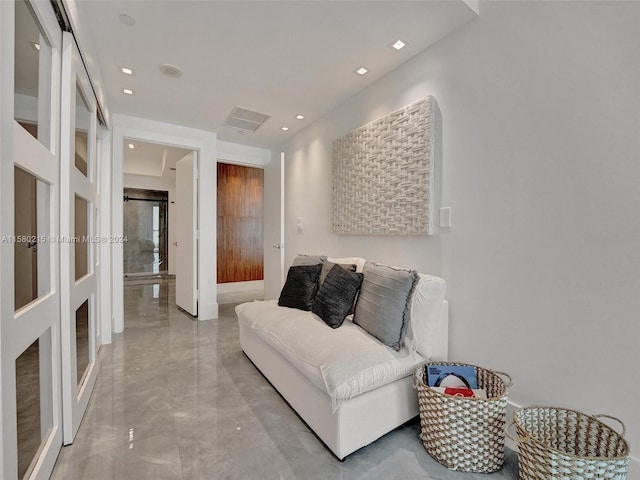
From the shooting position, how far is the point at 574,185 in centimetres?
149

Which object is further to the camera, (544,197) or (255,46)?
(255,46)

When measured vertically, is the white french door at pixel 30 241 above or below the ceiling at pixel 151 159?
below

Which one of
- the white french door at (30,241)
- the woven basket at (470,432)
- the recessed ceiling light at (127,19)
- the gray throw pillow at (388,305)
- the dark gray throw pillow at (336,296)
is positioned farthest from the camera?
the dark gray throw pillow at (336,296)

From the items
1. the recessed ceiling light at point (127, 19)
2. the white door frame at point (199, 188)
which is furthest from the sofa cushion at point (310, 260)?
the recessed ceiling light at point (127, 19)

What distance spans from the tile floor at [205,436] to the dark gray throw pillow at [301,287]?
0.64m

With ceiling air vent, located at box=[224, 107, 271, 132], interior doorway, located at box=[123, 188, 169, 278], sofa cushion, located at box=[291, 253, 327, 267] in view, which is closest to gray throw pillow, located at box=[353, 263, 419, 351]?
sofa cushion, located at box=[291, 253, 327, 267]

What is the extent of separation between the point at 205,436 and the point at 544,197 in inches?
89.0

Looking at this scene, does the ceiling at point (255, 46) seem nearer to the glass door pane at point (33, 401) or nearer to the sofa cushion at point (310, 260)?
the sofa cushion at point (310, 260)

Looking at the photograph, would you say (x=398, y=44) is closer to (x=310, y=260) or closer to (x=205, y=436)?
(x=310, y=260)

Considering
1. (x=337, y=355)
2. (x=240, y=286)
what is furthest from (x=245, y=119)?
(x=240, y=286)

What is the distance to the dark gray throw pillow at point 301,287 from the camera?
2572 mm

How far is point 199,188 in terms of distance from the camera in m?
4.03

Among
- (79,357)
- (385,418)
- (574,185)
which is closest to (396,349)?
(385,418)

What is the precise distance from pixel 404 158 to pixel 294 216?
6.67 ft
